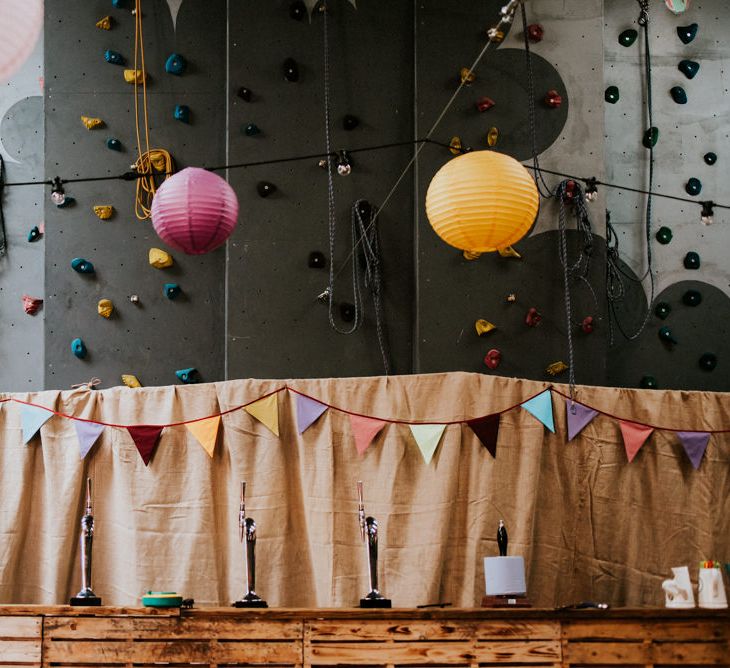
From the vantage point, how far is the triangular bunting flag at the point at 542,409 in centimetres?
486

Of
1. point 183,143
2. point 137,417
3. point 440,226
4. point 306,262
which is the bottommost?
point 137,417

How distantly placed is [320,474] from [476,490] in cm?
75

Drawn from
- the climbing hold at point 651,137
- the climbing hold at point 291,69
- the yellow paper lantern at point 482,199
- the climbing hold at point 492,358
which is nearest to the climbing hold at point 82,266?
the climbing hold at point 291,69

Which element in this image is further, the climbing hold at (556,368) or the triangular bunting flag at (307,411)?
the climbing hold at (556,368)

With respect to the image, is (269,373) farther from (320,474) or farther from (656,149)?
(656,149)

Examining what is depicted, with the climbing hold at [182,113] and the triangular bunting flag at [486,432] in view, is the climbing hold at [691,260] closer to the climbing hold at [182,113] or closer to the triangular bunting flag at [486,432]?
the triangular bunting flag at [486,432]

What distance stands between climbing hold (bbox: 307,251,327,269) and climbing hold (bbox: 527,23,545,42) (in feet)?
5.72

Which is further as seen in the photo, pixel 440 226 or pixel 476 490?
pixel 476 490

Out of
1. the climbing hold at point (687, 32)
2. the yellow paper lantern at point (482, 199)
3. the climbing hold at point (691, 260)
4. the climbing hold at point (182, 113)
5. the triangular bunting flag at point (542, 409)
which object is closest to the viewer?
the yellow paper lantern at point (482, 199)

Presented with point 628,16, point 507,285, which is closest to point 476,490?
point 507,285

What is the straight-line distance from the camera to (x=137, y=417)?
496cm

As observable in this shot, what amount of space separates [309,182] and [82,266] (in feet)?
4.44

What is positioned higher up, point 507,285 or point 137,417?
point 507,285

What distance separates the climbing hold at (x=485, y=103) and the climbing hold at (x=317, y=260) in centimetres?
122
